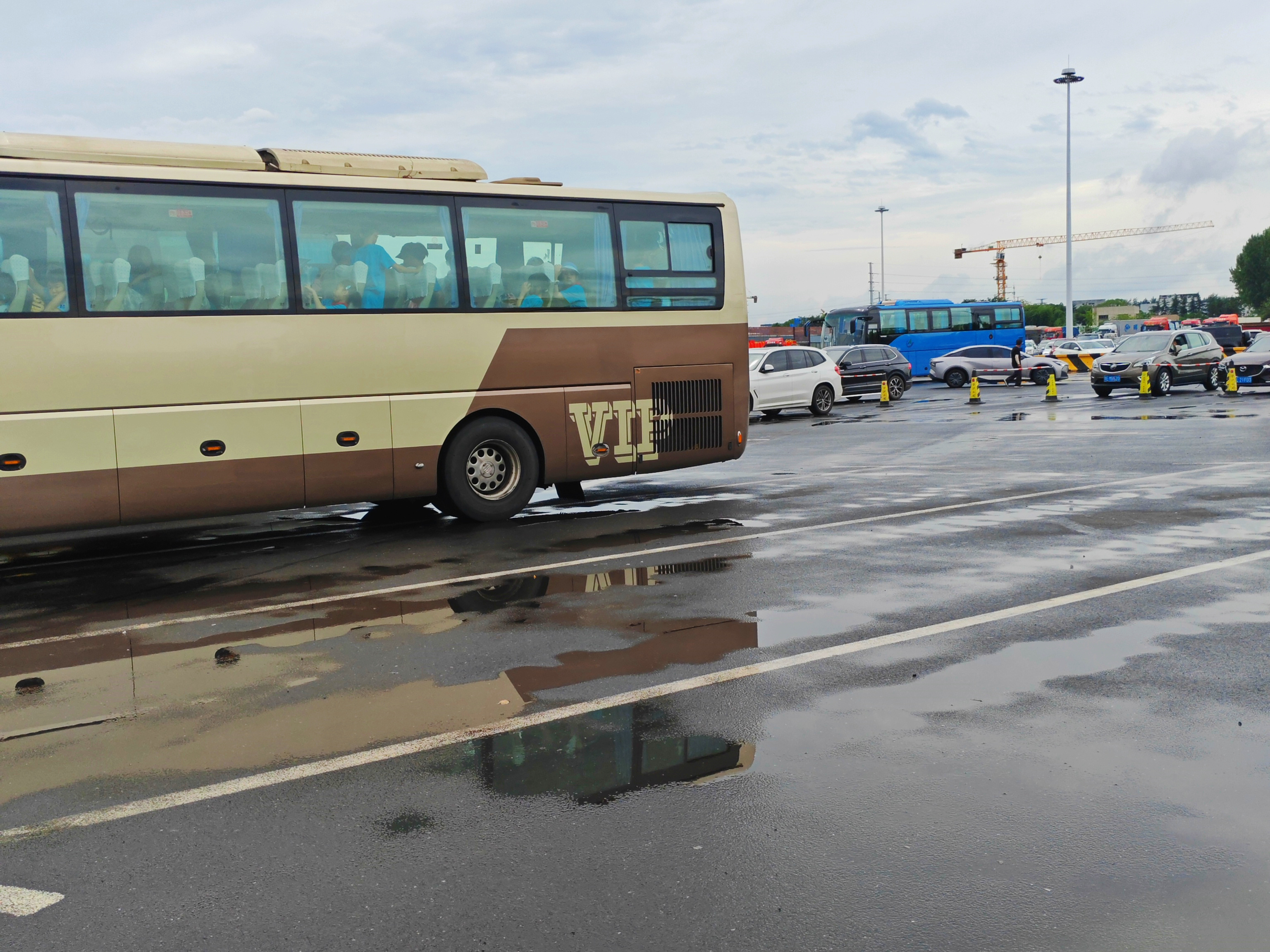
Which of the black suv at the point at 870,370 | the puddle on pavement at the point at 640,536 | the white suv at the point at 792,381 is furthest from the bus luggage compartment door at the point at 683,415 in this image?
the black suv at the point at 870,370

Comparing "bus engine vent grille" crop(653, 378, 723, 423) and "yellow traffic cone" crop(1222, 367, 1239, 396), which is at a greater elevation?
"bus engine vent grille" crop(653, 378, 723, 423)

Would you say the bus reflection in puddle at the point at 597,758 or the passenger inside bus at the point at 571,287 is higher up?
the passenger inside bus at the point at 571,287

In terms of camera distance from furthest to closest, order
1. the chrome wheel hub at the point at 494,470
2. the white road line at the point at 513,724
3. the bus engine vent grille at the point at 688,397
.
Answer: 1. the bus engine vent grille at the point at 688,397
2. the chrome wheel hub at the point at 494,470
3. the white road line at the point at 513,724

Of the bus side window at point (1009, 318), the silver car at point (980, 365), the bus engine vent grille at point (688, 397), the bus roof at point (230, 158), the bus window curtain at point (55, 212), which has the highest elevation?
the bus roof at point (230, 158)

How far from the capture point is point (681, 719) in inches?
204

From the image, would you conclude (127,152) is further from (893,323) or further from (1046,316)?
(1046,316)

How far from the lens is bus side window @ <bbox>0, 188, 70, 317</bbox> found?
9555 mm

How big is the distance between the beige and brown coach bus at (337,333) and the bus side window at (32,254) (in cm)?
2

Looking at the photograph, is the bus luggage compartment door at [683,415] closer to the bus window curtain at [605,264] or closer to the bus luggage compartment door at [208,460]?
the bus window curtain at [605,264]

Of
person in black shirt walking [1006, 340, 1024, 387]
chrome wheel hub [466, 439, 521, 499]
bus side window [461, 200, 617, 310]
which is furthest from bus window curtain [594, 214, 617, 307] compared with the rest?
person in black shirt walking [1006, 340, 1024, 387]

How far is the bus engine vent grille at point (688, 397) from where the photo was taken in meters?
13.2

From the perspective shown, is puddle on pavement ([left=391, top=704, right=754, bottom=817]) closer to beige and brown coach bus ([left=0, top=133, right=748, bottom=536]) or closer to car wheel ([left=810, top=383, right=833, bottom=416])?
beige and brown coach bus ([left=0, top=133, right=748, bottom=536])

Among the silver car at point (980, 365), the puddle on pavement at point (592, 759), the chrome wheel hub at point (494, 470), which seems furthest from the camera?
the silver car at point (980, 365)

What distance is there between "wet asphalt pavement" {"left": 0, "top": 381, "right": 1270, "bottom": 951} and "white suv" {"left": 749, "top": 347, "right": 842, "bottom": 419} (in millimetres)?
20341
